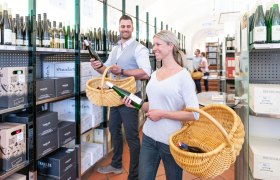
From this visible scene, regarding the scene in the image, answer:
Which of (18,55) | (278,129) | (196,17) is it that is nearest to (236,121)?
(278,129)

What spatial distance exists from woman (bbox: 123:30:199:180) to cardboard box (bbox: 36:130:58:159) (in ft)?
3.19

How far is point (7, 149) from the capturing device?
194 centimetres

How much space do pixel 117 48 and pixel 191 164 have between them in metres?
1.80

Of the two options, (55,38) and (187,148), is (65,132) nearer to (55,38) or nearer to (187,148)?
(55,38)

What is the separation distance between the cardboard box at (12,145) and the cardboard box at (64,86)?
0.53m

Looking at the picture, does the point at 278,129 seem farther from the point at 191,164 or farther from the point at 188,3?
the point at 188,3

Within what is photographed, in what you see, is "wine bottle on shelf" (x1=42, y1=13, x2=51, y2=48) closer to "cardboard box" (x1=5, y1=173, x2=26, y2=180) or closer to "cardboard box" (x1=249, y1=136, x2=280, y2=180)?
"cardboard box" (x1=5, y1=173, x2=26, y2=180)

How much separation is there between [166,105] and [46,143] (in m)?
1.24

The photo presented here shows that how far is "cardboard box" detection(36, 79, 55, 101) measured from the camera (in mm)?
2262

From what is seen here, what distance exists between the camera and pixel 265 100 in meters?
1.86

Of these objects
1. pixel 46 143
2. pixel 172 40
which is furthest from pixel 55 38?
pixel 172 40

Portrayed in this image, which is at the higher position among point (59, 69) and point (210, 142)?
point (59, 69)

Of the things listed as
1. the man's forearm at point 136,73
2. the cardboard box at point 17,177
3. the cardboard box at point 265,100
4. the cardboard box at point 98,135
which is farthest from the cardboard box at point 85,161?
the cardboard box at point 265,100

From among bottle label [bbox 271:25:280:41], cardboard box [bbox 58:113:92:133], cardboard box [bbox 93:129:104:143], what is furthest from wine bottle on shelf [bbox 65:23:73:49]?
bottle label [bbox 271:25:280:41]
